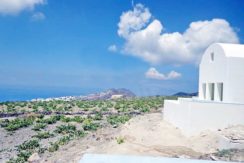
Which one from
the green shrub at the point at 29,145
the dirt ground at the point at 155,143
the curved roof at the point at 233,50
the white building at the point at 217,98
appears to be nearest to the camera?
the dirt ground at the point at 155,143

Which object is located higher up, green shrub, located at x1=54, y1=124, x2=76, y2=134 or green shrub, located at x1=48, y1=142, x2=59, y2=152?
green shrub, located at x1=54, y1=124, x2=76, y2=134

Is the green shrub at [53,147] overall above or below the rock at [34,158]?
above

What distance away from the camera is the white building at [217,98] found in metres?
15.7

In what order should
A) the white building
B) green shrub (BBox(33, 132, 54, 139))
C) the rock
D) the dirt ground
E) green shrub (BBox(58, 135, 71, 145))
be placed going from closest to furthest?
the dirt ground → the rock → the white building → green shrub (BBox(58, 135, 71, 145)) → green shrub (BBox(33, 132, 54, 139))

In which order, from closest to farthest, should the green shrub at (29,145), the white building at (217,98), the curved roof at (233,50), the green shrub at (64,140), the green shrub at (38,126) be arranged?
the white building at (217,98) → the curved roof at (233,50) → the green shrub at (29,145) → the green shrub at (64,140) → the green shrub at (38,126)

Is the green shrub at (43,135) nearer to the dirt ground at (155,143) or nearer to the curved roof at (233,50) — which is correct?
the dirt ground at (155,143)

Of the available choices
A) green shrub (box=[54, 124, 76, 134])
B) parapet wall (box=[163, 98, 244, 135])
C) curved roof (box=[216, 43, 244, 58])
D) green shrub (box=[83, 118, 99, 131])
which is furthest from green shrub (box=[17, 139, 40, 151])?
curved roof (box=[216, 43, 244, 58])

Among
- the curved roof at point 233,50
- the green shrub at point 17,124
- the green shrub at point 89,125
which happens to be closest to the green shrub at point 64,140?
the green shrub at point 89,125

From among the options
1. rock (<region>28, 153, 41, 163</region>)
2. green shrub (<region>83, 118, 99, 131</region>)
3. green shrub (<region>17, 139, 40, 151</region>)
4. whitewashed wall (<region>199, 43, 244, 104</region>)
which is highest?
whitewashed wall (<region>199, 43, 244, 104</region>)

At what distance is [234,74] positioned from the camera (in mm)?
16875

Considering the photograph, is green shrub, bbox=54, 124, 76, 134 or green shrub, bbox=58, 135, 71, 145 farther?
green shrub, bbox=54, 124, 76, 134

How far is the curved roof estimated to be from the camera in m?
17.1

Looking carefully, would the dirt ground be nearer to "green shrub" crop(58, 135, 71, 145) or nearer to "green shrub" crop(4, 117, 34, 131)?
"green shrub" crop(58, 135, 71, 145)

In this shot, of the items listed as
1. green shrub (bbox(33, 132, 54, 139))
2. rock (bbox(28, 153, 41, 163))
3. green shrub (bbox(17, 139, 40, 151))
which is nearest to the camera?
rock (bbox(28, 153, 41, 163))
